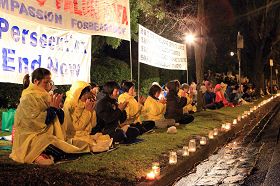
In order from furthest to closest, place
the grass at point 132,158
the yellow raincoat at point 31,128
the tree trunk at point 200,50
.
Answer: the tree trunk at point 200,50 < the yellow raincoat at point 31,128 < the grass at point 132,158

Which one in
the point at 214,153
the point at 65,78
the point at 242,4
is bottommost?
the point at 214,153

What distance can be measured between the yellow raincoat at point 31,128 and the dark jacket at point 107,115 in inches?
77.3

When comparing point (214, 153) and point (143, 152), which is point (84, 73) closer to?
point (143, 152)

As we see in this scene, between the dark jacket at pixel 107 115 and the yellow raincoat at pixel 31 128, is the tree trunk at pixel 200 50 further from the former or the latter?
the yellow raincoat at pixel 31 128

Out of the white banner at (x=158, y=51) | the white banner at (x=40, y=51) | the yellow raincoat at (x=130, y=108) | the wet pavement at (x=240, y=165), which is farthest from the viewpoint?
the white banner at (x=158, y=51)

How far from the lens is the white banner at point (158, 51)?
11.5 metres

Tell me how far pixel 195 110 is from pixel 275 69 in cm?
3237

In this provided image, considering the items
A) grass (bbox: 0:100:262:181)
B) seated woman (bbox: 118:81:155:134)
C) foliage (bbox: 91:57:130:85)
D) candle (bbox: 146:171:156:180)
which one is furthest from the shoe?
foliage (bbox: 91:57:130:85)

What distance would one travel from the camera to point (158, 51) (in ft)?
41.9

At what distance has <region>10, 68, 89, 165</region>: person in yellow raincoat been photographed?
21.3 feet

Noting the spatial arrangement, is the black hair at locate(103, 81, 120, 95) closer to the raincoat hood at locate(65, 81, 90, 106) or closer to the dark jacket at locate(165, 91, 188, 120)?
the raincoat hood at locate(65, 81, 90, 106)

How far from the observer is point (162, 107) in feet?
37.7

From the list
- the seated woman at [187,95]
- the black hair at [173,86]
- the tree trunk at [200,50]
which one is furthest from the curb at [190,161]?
the tree trunk at [200,50]

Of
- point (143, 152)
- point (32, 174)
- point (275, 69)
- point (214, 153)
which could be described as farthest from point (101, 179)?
point (275, 69)
